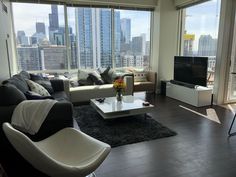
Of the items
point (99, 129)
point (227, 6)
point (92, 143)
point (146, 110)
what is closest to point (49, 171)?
point (92, 143)

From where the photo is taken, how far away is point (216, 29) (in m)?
4.65

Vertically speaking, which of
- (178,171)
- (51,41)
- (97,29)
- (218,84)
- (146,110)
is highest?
(97,29)

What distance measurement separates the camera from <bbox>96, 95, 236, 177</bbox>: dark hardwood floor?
2076 mm

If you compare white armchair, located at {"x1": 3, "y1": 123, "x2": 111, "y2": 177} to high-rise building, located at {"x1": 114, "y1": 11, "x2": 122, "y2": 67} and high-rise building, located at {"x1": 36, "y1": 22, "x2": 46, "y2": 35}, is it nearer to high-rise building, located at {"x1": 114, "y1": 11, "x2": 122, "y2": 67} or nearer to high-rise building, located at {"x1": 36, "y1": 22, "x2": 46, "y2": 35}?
high-rise building, located at {"x1": 36, "y1": 22, "x2": 46, "y2": 35}

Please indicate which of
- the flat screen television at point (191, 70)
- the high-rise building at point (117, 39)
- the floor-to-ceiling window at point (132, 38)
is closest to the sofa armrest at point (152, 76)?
the floor-to-ceiling window at point (132, 38)

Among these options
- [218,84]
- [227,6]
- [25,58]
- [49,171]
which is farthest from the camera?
[25,58]

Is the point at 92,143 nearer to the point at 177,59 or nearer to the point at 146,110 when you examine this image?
the point at 146,110

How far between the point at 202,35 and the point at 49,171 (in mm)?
5091

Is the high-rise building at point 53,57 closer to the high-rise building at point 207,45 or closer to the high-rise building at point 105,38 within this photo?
the high-rise building at point 105,38

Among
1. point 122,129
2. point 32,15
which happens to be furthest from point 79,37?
point 122,129

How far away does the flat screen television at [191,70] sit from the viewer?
Answer: 14.2 ft

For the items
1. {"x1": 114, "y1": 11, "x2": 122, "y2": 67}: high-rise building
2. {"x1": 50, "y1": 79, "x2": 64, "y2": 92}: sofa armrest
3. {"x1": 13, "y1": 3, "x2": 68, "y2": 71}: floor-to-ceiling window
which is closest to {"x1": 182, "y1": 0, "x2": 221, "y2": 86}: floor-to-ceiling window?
{"x1": 114, "y1": 11, "x2": 122, "y2": 67}: high-rise building

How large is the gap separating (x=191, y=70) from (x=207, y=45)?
3.06 ft

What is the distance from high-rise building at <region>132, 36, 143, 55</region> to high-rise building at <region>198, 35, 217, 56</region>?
5.67ft
